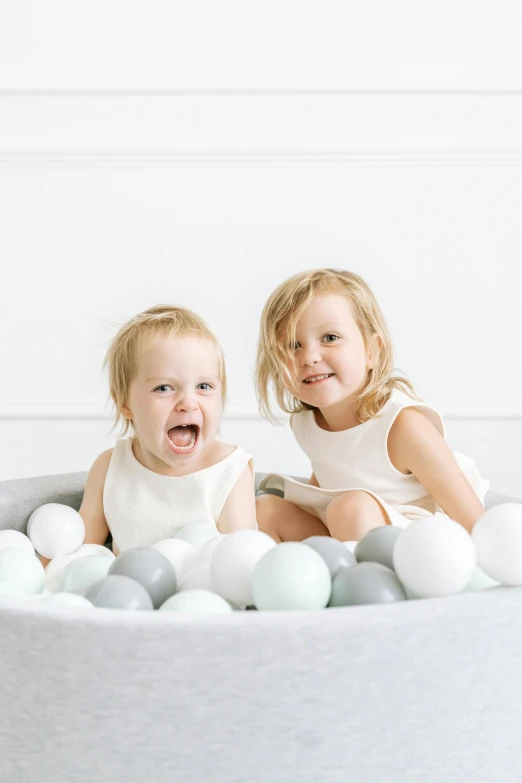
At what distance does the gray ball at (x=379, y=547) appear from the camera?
95 centimetres

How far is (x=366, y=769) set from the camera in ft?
2.47

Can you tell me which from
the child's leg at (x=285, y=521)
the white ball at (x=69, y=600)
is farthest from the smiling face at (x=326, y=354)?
the white ball at (x=69, y=600)

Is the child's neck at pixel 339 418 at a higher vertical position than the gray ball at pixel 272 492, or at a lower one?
higher

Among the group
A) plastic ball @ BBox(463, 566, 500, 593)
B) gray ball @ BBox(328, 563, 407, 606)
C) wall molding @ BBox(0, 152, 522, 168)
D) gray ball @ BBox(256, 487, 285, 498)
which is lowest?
gray ball @ BBox(256, 487, 285, 498)

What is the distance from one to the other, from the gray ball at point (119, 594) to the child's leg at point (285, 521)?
0.66 m

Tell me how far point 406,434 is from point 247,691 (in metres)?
0.75

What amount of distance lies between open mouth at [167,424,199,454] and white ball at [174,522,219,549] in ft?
0.40

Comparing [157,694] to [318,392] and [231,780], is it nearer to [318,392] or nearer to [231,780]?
[231,780]

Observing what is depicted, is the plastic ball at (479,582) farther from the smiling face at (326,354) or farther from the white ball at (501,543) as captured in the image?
the smiling face at (326,354)

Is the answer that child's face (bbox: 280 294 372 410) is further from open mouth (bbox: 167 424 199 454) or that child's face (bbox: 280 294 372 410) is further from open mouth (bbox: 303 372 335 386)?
open mouth (bbox: 167 424 199 454)

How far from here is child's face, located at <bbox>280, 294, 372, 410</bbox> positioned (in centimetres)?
142

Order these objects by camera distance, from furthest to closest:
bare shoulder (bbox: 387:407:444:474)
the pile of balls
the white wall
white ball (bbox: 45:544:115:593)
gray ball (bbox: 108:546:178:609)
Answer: the white wall, bare shoulder (bbox: 387:407:444:474), white ball (bbox: 45:544:115:593), gray ball (bbox: 108:546:178:609), the pile of balls

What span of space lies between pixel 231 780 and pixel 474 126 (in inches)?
78.1

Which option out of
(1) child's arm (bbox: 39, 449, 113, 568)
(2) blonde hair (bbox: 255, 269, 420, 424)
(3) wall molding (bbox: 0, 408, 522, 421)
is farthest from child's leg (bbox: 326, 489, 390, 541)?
(3) wall molding (bbox: 0, 408, 522, 421)
